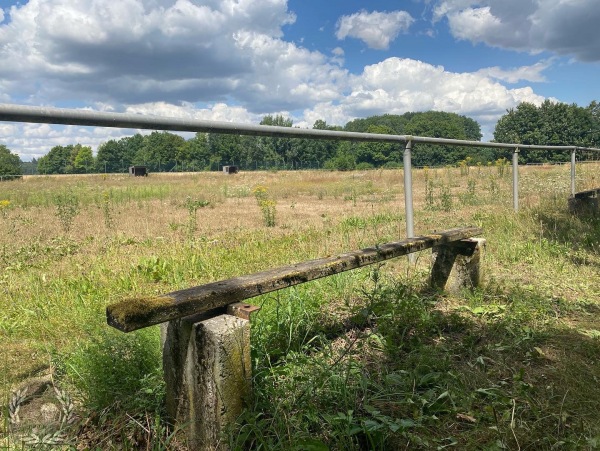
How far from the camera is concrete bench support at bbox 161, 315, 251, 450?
1522 mm

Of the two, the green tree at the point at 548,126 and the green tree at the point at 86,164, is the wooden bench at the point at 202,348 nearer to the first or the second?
the green tree at the point at 86,164

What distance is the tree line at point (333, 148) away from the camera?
4676mm

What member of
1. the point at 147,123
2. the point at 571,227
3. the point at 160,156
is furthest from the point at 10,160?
the point at 571,227

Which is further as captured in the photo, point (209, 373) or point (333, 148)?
point (333, 148)

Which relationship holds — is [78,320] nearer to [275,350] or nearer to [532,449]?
[275,350]

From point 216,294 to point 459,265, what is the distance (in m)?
2.33

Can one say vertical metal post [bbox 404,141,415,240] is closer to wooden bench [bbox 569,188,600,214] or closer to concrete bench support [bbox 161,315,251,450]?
concrete bench support [bbox 161,315,251,450]

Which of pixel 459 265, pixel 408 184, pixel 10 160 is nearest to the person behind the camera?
pixel 459 265

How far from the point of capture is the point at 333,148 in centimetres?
663

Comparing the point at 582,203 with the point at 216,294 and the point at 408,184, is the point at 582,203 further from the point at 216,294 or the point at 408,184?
the point at 216,294

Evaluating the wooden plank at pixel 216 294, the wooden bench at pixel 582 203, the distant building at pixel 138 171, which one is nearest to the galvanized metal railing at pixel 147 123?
the wooden plank at pixel 216 294

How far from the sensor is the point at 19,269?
183 inches

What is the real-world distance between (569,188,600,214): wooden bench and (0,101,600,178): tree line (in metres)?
1.17

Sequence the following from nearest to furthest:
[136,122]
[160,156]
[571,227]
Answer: [136,122] < [571,227] < [160,156]
